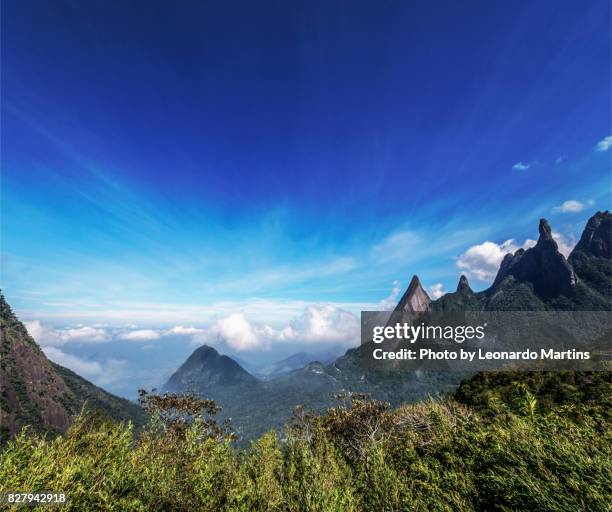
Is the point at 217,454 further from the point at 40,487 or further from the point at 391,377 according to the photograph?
the point at 391,377

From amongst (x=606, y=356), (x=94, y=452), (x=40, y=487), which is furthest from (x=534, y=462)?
(x=606, y=356)

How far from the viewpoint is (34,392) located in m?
94.2

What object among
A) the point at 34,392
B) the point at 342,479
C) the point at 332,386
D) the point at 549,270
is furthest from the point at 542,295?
the point at 34,392

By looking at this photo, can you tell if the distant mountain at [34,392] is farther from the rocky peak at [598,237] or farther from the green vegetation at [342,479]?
the rocky peak at [598,237]

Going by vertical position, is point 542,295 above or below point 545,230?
below

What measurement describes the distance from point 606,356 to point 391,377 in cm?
15640

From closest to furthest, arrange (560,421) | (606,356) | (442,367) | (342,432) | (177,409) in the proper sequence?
(560,421), (342,432), (177,409), (606,356), (442,367)

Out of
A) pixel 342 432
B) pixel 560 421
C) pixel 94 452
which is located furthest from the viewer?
pixel 342 432

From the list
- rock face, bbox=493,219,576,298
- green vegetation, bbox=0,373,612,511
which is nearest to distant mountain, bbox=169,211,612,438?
rock face, bbox=493,219,576,298

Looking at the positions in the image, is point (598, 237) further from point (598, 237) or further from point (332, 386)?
point (332, 386)

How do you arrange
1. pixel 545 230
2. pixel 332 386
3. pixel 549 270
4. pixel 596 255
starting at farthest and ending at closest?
pixel 332 386 → pixel 545 230 → pixel 549 270 → pixel 596 255

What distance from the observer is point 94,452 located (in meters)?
12.2

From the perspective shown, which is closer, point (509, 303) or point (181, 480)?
point (181, 480)

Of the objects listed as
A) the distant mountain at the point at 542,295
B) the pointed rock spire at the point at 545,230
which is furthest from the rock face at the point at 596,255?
the pointed rock spire at the point at 545,230
